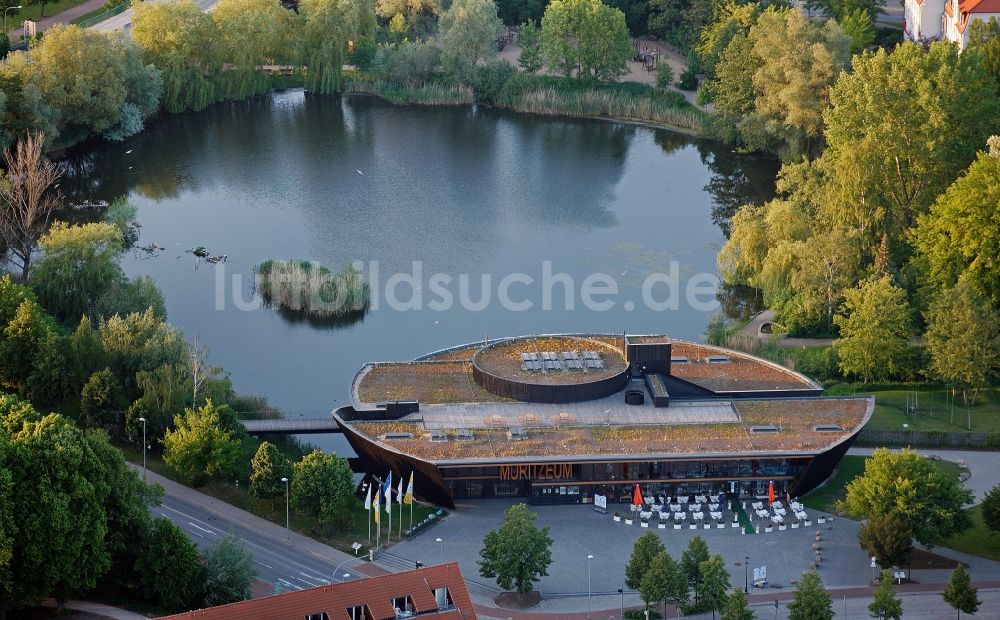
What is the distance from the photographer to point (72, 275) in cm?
10319

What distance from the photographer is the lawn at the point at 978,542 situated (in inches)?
3260

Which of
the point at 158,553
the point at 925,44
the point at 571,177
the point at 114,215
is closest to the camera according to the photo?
the point at 158,553

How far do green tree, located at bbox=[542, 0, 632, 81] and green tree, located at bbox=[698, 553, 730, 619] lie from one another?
8942 centimetres

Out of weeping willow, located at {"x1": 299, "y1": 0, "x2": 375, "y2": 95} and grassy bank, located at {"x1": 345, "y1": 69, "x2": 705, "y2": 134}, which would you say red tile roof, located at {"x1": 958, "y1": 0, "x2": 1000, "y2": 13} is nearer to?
grassy bank, located at {"x1": 345, "y1": 69, "x2": 705, "y2": 134}

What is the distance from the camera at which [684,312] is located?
370 ft

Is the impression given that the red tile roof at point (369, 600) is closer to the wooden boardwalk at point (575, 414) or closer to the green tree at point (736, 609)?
the green tree at point (736, 609)

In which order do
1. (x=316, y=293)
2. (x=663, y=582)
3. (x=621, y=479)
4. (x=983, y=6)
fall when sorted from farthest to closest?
1. (x=983, y=6)
2. (x=316, y=293)
3. (x=621, y=479)
4. (x=663, y=582)

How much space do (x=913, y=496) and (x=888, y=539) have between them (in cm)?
269

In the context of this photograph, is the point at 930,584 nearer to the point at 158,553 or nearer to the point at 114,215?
the point at 158,553

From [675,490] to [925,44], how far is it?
80203mm

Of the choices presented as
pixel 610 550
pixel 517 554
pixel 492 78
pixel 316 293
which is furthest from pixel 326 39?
pixel 517 554

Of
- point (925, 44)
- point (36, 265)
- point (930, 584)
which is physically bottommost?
point (930, 584)

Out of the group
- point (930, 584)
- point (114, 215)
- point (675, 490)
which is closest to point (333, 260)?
point (114, 215)

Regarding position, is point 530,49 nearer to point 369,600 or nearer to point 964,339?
point 964,339
